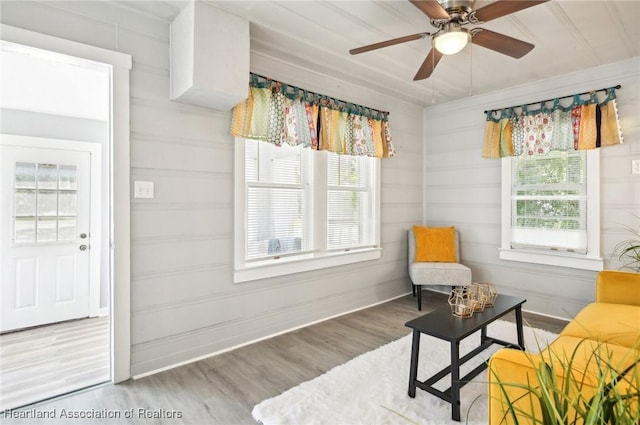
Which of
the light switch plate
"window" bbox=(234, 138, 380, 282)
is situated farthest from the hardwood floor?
the light switch plate

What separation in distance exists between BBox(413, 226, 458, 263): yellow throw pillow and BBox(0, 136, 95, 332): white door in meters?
3.88

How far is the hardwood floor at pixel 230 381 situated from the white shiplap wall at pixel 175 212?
0.59 feet

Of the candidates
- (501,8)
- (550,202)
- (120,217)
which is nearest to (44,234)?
(120,217)

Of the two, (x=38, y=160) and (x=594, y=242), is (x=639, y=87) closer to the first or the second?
(x=594, y=242)

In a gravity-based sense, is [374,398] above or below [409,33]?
below

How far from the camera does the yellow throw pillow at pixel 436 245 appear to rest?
4273 mm

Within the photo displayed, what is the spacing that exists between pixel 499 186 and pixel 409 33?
2271 mm

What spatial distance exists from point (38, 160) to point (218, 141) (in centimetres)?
232

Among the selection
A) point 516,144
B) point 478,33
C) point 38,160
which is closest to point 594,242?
point 516,144

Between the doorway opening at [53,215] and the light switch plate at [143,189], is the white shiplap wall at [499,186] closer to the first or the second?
the light switch plate at [143,189]

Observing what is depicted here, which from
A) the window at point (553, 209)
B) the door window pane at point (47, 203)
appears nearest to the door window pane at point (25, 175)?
the door window pane at point (47, 203)

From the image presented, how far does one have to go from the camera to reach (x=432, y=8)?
200 cm

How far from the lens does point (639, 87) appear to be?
329 cm

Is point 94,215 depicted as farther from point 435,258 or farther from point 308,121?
point 435,258
